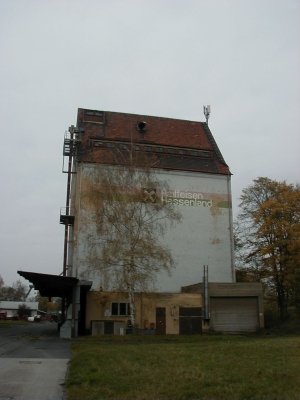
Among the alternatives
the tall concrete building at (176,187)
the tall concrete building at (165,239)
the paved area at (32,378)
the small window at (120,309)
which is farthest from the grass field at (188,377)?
the tall concrete building at (176,187)

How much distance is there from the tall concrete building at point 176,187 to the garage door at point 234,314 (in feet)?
19.9

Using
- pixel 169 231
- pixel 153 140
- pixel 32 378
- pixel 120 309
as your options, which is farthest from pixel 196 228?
pixel 32 378

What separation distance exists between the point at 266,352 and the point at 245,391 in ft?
24.5

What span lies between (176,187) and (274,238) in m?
9.53

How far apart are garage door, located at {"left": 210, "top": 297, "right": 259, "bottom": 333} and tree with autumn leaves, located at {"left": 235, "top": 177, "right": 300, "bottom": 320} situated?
3729 mm

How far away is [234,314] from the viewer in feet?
124

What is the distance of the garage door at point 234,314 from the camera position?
37.4m

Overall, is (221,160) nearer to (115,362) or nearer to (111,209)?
(111,209)

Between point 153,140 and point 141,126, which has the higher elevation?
point 141,126

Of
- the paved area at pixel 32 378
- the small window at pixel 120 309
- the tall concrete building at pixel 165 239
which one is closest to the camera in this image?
the paved area at pixel 32 378

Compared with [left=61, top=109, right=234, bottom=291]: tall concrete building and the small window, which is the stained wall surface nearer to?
[left=61, top=109, right=234, bottom=291]: tall concrete building

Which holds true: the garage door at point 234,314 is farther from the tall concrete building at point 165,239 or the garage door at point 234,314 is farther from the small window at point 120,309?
the small window at point 120,309

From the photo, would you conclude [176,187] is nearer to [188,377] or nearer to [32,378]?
[32,378]

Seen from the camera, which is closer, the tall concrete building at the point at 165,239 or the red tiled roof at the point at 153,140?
the tall concrete building at the point at 165,239
